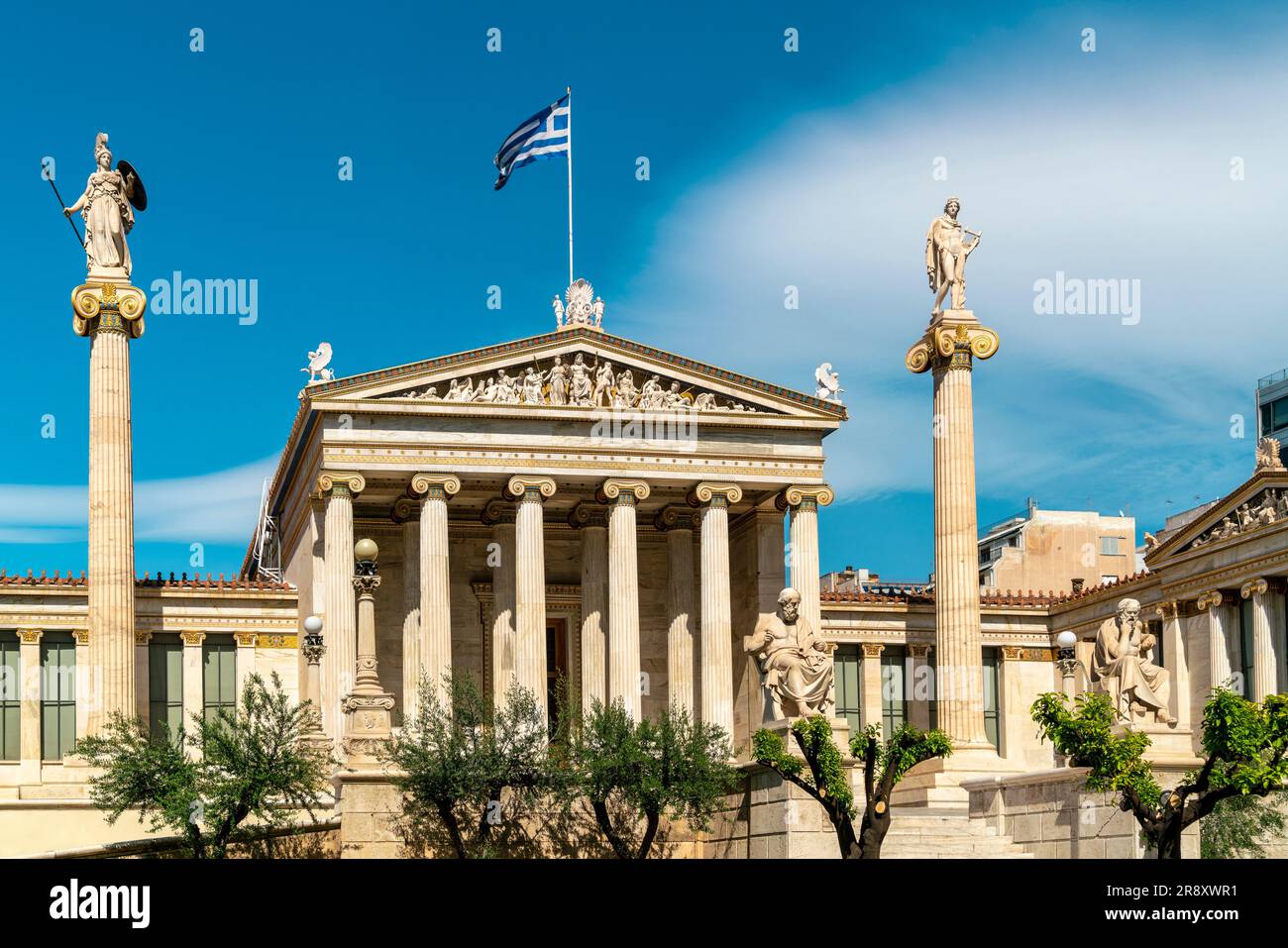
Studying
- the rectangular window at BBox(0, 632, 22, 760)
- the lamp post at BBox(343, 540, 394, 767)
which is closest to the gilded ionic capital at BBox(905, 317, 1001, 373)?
the lamp post at BBox(343, 540, 394, 767)

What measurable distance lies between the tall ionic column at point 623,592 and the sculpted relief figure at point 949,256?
1049cm

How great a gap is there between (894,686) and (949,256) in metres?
16.8

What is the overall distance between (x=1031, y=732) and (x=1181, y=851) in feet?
105

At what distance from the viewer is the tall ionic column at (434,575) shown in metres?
56.4

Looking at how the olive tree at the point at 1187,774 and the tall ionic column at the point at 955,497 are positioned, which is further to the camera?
the tall ionic column at the point at 955,497

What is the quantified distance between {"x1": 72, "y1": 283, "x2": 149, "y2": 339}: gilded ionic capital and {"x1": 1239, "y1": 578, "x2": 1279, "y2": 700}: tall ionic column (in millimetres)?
31519

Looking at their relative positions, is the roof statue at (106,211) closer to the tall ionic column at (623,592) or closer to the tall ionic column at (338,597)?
the tall ionic column at (338,597)

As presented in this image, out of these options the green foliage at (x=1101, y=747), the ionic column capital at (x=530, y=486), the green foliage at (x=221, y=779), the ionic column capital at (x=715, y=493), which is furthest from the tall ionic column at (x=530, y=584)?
the green foliage at (x=1101, y=747)

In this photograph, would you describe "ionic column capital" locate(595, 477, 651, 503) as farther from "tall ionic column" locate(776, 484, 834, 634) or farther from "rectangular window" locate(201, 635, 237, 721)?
"rectangular window" locate(201, 635, 237, 721)

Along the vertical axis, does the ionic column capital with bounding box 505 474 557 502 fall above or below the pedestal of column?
above

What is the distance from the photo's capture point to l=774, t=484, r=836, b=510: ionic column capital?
199 ft

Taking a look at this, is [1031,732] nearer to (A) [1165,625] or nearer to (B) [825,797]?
(A) [1165,625]

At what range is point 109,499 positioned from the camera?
5253 centimetres
